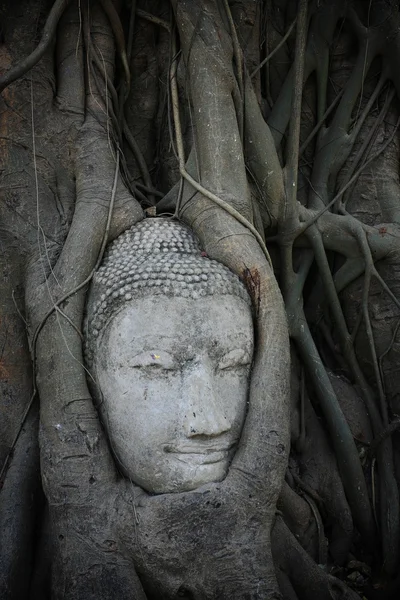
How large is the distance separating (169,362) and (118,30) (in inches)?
61.8

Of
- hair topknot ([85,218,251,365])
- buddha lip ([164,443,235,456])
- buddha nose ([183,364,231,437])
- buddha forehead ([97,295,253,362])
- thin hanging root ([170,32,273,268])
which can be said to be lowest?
buddha lip ([164,443,235,456])

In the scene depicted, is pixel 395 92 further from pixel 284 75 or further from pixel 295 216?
pixel 295 216

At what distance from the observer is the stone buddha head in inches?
88.0

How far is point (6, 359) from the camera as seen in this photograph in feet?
8.61

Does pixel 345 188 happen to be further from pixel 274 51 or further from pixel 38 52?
pixel 38 52

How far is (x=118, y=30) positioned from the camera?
299 cm

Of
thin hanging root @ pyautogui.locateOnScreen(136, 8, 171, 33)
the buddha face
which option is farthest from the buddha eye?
thin hanging root @ pyautogui.locateOnScreen(136, 8, 171, 33)

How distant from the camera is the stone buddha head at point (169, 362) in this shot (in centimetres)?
224

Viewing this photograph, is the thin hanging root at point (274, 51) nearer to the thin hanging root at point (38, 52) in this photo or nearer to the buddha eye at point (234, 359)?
the thin hanging root at point (38, 52)

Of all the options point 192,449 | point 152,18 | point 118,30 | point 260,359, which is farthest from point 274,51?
point 192,449

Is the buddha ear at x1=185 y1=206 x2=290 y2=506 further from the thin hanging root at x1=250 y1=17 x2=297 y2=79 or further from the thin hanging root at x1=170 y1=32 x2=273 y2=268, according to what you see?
the thin hanging root at x1=250 y1=17 x2=297 y2=79

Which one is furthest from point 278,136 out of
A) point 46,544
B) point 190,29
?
point 46,544

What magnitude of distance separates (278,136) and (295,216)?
435 mm

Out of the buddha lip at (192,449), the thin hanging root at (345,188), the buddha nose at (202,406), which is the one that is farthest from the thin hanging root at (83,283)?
the thin hanging root at (345,188)
